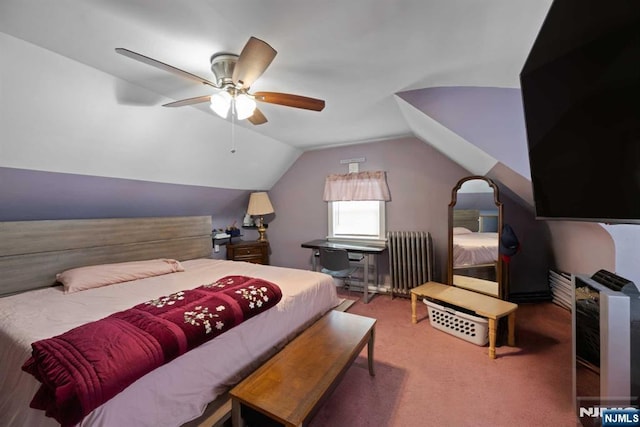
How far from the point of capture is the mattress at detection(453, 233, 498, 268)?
268 centimetres

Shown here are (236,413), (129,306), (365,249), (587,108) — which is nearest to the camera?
(587,108)

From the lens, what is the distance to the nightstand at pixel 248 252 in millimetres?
3924

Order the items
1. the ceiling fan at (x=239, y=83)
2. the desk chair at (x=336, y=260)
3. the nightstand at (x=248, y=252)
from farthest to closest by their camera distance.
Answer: the nightstand at (x=248, y=252) → the desk chair at (x=336, y=260) → the ceiling fan at (x=239, y=83)

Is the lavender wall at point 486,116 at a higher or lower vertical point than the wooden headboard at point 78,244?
higher

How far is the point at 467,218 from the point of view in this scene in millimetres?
2859

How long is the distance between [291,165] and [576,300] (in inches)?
149

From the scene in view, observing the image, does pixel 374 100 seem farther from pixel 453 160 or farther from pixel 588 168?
pixel 588 168

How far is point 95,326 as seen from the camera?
1.16m

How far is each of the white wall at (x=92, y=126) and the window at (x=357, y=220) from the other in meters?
1.78

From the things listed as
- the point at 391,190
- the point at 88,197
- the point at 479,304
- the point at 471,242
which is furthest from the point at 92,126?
the point at 471,242

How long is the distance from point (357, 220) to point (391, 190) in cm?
72

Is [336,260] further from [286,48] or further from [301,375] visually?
[286,48]

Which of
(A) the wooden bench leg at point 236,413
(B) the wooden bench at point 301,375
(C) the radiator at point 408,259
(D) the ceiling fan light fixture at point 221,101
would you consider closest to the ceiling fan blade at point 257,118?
(D) the ceiling fan light fixture at point 221,101

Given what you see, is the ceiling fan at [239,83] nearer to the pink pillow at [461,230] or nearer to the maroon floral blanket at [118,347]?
the maroon floral blanket at [118,347]
